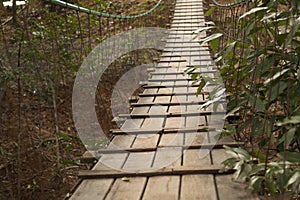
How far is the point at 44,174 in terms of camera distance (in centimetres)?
232

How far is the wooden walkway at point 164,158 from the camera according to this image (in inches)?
49.1

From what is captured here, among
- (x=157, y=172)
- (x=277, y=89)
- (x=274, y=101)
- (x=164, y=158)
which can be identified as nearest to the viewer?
(x=277, y=89)

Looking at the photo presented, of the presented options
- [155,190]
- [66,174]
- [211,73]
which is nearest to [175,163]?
[155,190]

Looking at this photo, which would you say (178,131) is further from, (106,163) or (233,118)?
(106,163)

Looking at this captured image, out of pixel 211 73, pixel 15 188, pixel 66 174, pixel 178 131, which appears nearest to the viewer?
pixel 178 131

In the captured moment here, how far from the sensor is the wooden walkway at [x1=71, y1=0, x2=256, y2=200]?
1246mm

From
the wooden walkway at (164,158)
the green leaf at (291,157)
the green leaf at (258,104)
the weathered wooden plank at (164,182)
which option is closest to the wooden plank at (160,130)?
the wooden walkway at (164,158)

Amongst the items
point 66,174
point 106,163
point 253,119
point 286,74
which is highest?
point 286,74

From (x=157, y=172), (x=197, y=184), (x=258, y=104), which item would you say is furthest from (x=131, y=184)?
(x=258, y=104)

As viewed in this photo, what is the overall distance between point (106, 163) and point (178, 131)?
1.37 ft

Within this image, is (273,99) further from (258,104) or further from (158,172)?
(158,172)

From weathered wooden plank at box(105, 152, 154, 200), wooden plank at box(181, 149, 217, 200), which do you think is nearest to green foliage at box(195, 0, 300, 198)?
wooden plank at box(181, 149, 217, 200)

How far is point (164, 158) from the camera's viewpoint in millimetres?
1505

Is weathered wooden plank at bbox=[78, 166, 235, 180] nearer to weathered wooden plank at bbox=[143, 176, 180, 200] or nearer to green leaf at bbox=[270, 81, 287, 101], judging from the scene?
weathered wooden plank at bbox=[143, 176, 180, 200]
